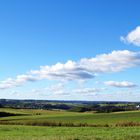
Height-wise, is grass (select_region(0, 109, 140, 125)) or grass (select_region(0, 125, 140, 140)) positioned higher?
grass (select_region(0, 109, 140, 125))

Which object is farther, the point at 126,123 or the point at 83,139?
the point at 126,123

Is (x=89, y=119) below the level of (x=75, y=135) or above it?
above

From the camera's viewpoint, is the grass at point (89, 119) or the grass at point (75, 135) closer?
Answer: the grass at point (75, 135)

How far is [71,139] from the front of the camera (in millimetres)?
25562

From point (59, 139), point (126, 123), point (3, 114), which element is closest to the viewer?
point (59, 139)

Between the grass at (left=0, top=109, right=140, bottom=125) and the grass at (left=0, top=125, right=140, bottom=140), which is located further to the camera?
the grass at (left=0, top=109, right=140, bottom=125)

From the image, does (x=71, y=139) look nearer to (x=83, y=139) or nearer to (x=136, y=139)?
(x=83, y=139)

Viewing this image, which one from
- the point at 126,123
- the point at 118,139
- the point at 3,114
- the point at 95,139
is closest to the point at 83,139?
the point at 95,139

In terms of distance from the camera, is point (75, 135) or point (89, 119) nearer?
point (75, 135)

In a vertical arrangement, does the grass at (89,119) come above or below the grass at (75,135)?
above

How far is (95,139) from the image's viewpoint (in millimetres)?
25656

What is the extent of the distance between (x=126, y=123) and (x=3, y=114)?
72.3 m

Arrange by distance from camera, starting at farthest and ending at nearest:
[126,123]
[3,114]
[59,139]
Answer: [3,114] < [126,123] < [59,139]

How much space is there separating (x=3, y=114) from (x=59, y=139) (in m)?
94.2
